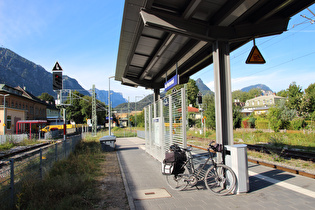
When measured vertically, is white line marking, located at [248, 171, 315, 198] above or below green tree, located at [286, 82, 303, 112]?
below

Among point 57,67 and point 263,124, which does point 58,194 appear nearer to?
point 57,67

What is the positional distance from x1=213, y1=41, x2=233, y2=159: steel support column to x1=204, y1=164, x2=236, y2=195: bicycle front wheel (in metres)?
0.69

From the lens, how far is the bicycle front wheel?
16.8 ft

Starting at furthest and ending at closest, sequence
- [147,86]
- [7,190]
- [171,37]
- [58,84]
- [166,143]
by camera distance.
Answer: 1. [147,86]
2. [58,84]
3. [166,143]
4. [171,37]
5. [7,190]

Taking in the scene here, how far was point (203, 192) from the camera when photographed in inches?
211

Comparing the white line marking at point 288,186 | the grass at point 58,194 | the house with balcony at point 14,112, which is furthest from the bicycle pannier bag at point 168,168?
the house with balcony at point 14,112

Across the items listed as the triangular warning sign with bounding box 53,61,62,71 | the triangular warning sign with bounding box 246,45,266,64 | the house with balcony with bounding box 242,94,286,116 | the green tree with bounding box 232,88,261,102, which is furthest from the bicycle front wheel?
the green tree with bounding box 232,88,261,102

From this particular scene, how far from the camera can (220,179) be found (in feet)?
17.7

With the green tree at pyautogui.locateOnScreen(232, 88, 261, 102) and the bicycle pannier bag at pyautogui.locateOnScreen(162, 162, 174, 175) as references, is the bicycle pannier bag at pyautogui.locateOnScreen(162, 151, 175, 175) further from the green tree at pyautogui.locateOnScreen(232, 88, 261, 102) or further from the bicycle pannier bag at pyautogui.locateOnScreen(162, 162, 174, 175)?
the green tree at pyautogui.locateOnScreen(232, 88, 261, 102)

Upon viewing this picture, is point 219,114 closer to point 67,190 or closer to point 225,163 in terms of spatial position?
point 225,163

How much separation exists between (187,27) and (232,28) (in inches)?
49.2

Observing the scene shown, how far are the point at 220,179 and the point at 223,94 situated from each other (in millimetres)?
2144

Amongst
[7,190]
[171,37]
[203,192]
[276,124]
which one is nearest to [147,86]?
[171,37]

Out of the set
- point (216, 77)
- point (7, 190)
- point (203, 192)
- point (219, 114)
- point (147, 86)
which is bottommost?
point (203, 192)
